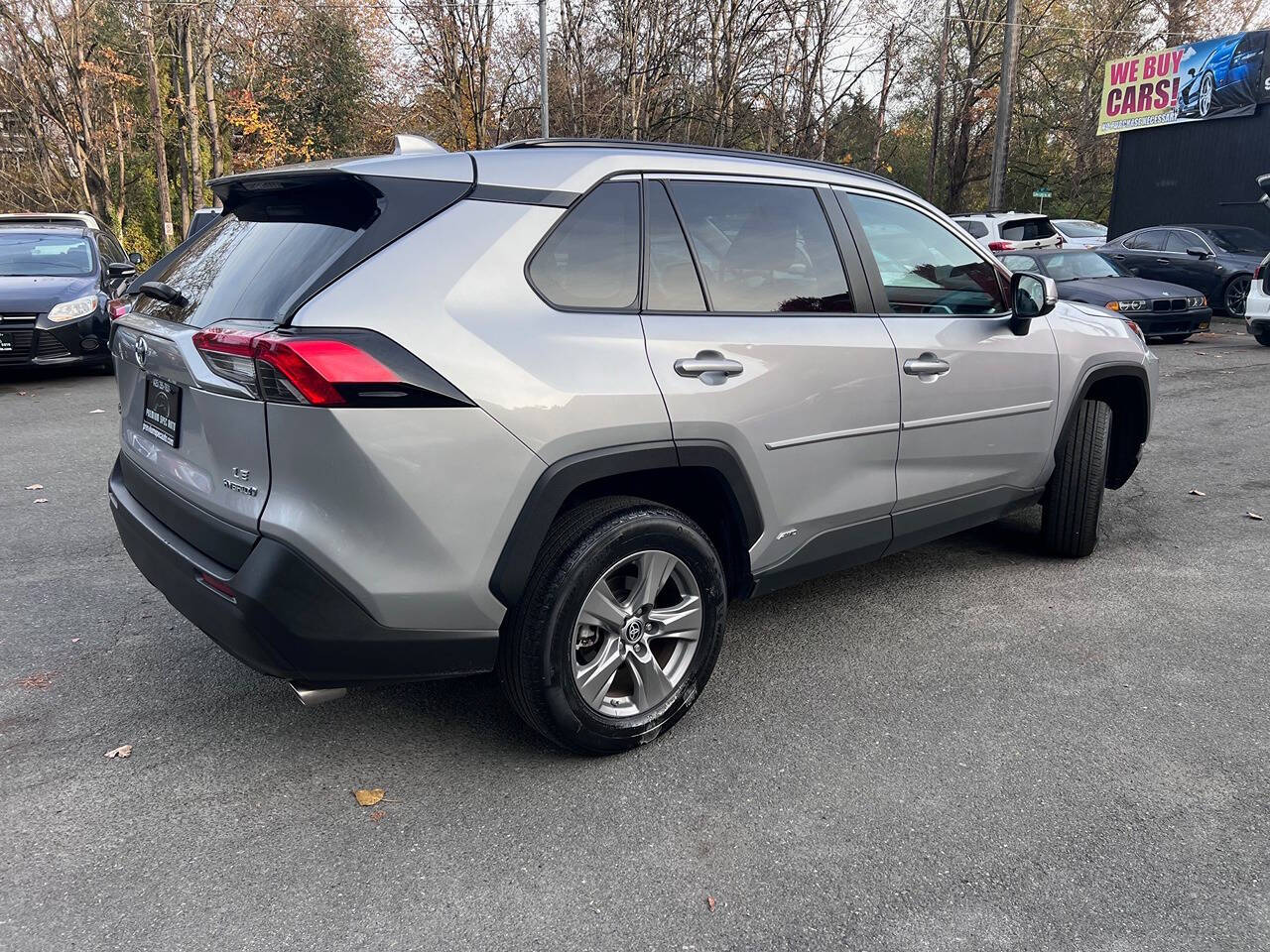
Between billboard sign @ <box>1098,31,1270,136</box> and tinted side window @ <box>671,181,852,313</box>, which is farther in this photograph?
billboard sign @ <box>1098,31,1270,136</box>

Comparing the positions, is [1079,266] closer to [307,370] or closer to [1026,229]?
[1026,229]

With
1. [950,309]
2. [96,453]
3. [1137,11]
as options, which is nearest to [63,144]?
[96,453]

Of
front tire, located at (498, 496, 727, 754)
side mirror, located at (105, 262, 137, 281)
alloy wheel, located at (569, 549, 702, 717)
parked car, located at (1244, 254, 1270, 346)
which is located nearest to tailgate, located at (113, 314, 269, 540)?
front tire, located at (498, 496, 727, 754)

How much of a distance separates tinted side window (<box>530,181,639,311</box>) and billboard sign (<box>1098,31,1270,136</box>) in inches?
866

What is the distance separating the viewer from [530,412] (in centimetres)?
257

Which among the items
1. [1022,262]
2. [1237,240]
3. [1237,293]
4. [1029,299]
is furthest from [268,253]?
[1237,240]

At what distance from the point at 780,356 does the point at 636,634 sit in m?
1.00

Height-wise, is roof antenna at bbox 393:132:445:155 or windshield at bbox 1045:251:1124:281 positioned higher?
roof antenna at bbox 393:132:445:155

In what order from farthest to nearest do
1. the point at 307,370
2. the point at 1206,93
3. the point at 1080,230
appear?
the point at 1080,230 → the point at 1206,93 → the point at 307,370

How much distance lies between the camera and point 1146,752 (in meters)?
3.01

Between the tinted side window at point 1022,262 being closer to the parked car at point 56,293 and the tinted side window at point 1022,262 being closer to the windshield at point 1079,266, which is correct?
the windshield at point 1079,266

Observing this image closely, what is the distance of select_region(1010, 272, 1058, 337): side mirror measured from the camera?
156 inches

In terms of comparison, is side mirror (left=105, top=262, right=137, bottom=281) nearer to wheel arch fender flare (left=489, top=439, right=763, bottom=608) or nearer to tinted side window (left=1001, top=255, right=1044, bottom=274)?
wheel arch fender flare (left=489, top=439, right=763, bottom=608)

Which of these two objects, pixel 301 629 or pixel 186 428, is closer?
pixel 301 629
